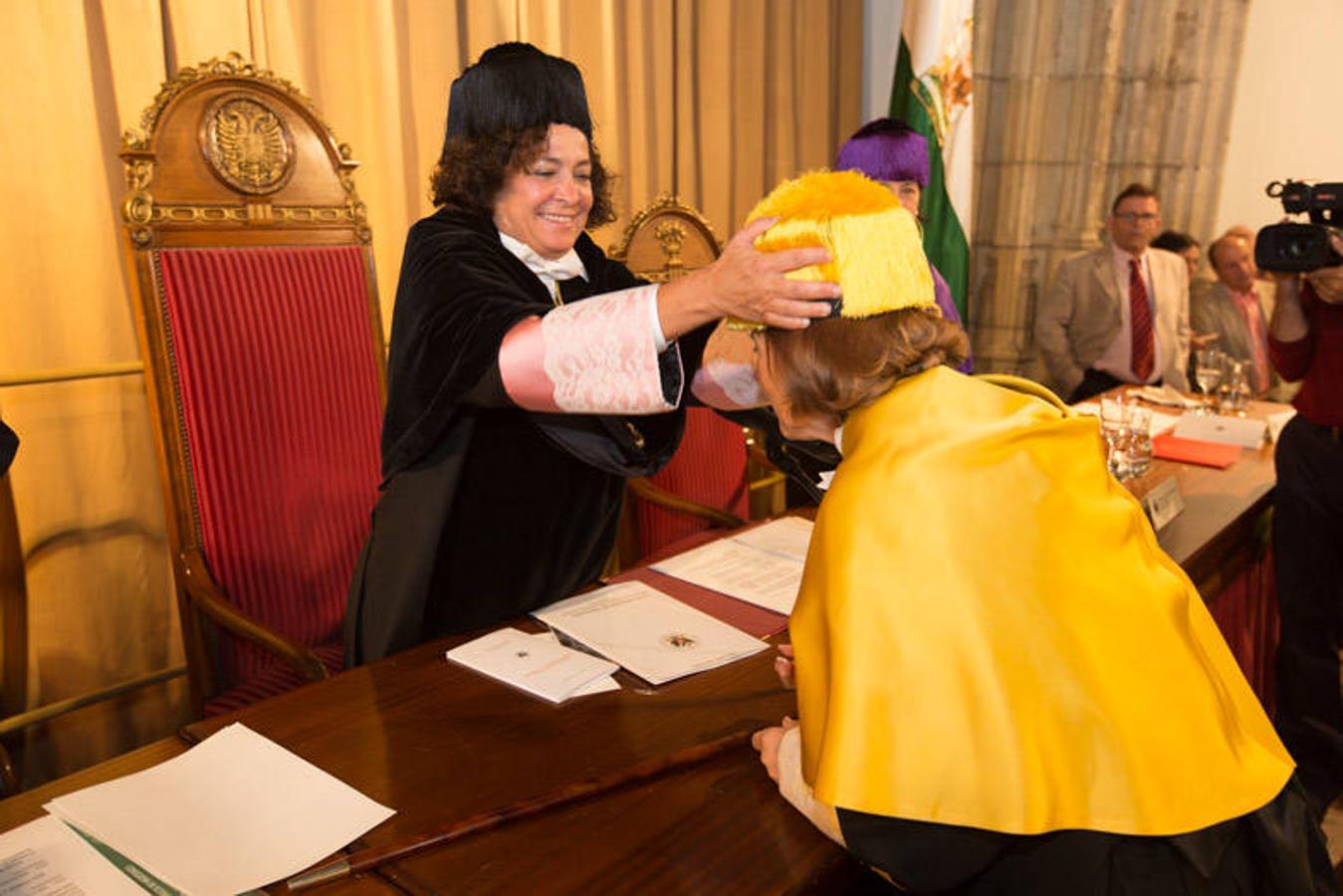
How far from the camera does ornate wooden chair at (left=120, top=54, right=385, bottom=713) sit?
72.4 inches

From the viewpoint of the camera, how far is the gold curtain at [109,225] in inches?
84.4

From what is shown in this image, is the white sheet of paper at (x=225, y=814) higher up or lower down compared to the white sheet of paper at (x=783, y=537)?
higher up

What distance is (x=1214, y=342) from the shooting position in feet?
15.3

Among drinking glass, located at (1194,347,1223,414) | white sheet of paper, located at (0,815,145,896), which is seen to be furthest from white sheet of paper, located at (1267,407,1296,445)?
white sheet of paper, located at (0,815,145,896)

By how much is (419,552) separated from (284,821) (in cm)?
58

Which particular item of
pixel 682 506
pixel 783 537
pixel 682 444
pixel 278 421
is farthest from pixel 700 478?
pixel 278 421

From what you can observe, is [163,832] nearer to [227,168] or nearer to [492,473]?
[492,473]

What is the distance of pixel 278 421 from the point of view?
2.03m

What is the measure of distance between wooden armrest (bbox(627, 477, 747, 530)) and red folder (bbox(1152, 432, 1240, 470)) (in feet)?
3.99

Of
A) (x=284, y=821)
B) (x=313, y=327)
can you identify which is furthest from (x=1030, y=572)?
(x=313, y=327)

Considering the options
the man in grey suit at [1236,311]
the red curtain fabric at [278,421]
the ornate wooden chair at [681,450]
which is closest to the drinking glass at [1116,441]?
the ornate wooden chair at [681,450]

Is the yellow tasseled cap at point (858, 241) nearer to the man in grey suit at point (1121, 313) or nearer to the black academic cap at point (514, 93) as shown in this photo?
the black academic cap at point (514, 93)

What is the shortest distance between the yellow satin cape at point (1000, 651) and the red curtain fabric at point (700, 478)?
1.74 meters

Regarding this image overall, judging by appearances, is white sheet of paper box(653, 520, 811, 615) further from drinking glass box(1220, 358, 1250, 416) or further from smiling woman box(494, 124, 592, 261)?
drinking glass box(1220, 358, 1250, 416)
